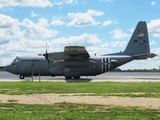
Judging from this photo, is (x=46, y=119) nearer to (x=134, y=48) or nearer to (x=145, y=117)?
(x=145, y=117)

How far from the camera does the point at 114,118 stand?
9.63 metres

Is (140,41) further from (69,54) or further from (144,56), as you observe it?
(69,54)

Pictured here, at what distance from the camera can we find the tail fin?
1649 inches

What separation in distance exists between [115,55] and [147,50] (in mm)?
5100

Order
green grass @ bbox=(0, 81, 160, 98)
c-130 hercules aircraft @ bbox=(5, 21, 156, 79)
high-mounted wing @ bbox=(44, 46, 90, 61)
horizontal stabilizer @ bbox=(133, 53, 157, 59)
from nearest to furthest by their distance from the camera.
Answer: green grass @ bbox=(0, 81, 160, 98)
high-mounted wing @ bbox=(44, 46, 90, 61)
c-130 hercules aircraft @ bbox=(5, 21, 156, 79)
horizontal stabilizer @ bbox=(133, 53, 157, 59)

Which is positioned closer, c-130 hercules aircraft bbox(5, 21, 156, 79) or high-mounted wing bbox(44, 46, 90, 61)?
high-mounted wing bbox(44, 46, 90, 61)

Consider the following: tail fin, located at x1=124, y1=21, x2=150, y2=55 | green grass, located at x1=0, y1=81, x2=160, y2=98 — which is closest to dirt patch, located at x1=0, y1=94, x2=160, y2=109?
green grass, located at x1=0, y1=81, x2=160, y2=98

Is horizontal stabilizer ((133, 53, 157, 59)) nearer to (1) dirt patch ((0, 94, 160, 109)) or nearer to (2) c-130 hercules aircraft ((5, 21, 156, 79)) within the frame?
(2) c-130 hercules aircraft ((5, 21, 156, 79))

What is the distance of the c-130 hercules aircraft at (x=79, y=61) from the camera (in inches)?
1492

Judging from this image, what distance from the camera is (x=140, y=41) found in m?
42.0

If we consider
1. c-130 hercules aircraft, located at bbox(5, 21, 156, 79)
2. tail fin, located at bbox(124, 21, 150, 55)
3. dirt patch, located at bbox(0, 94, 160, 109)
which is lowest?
dirt patch, located at bbox(0, 94, 160, 109)

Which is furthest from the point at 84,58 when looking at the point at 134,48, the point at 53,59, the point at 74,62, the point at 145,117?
the point at 145,117

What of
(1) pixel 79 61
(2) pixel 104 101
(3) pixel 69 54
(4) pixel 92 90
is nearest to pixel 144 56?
(1) pixel 79 61

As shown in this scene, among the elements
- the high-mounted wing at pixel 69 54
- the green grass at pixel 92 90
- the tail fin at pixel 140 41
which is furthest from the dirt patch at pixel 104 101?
the tail fin at pixel 140 41
